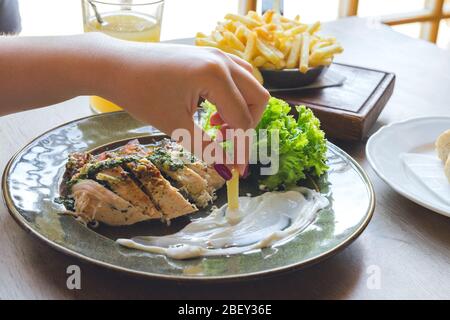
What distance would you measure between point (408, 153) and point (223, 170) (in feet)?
1.84

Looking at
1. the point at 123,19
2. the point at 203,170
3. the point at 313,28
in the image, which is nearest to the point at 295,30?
the point at 313,28

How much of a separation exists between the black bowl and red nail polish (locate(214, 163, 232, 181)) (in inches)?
24.5

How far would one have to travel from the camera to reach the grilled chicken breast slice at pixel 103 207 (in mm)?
1174

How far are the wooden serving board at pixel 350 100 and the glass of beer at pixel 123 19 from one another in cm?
42

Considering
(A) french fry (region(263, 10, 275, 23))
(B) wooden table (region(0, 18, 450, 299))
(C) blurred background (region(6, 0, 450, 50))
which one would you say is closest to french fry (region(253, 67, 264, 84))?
(A) french fry (region(263, 10, 275, 23))

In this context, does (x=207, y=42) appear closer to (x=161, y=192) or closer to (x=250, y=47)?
(x=250, y=47)

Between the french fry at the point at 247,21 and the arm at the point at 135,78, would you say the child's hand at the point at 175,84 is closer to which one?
the arm at the point at 135,78

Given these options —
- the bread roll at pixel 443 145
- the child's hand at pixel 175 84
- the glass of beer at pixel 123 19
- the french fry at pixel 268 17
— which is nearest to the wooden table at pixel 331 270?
the bread roll at pixel 443 145

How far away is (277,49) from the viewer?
182cm
